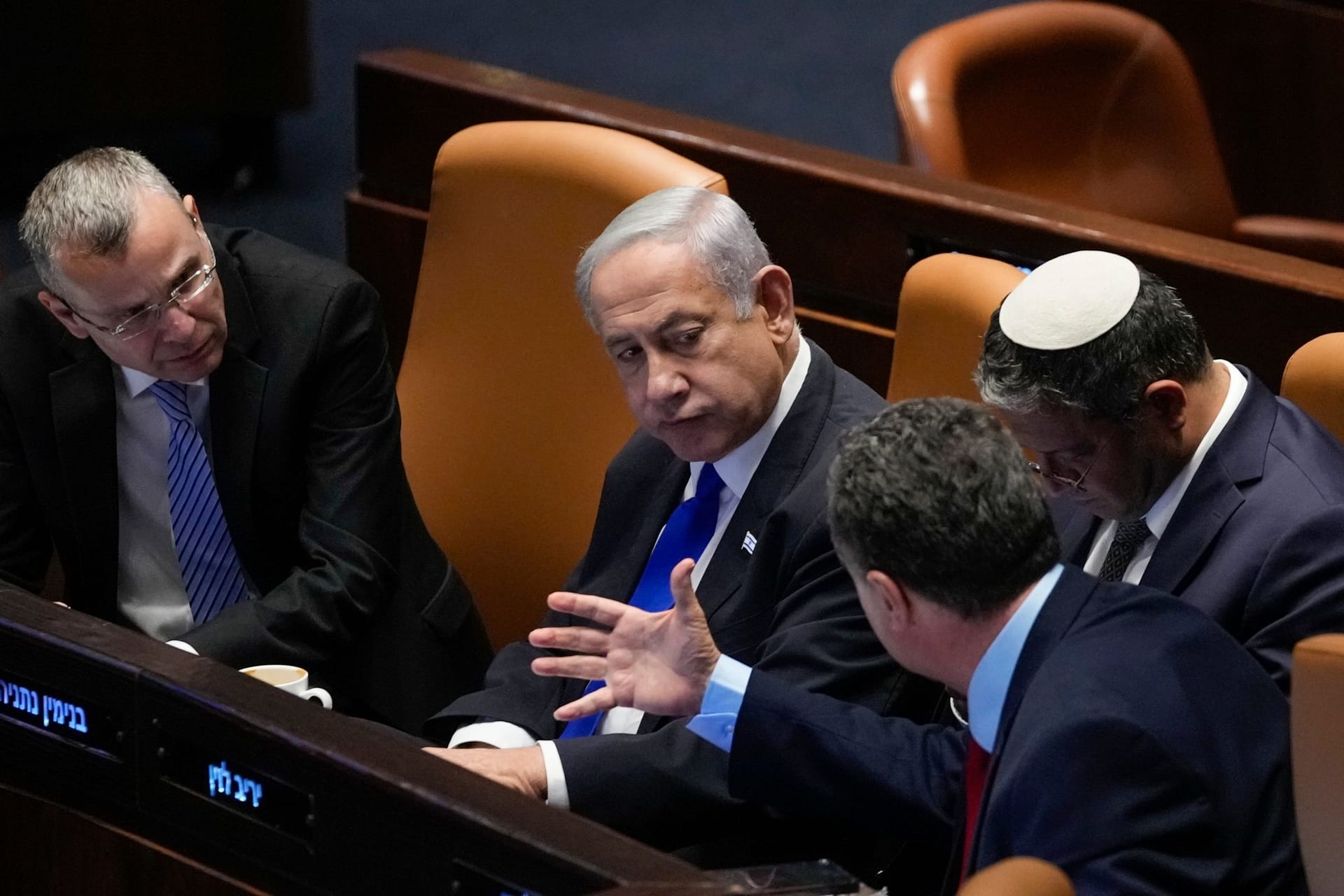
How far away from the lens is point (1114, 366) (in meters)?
1.65

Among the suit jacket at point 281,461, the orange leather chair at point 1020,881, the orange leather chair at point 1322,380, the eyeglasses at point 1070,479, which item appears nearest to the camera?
the orange leather chair at point 1020,881

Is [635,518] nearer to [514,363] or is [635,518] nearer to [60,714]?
[514,363]

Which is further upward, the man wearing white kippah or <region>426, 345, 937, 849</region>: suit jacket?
the man wearing white kippah

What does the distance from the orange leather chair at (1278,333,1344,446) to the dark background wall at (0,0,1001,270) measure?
8.64 ft

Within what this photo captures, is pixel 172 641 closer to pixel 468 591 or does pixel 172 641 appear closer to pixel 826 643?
pixel 468 591

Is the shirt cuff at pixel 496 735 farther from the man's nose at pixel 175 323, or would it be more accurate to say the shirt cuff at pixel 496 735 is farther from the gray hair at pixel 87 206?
the gray hair at pixel 87 206

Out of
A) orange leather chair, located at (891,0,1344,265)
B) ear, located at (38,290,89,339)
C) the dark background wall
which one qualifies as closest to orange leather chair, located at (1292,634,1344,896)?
ear, located at (38,290,89,339)

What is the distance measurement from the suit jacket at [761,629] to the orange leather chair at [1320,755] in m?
0.46

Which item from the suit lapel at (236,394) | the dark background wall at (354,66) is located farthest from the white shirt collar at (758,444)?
the dark background wall at (354,66)

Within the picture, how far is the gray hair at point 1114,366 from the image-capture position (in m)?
1.66

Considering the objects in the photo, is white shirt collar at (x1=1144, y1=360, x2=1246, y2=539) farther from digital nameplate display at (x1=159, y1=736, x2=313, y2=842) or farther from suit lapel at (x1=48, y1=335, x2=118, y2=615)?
suit lapel at (x1=48, y1=335, x2=118, y2=615)

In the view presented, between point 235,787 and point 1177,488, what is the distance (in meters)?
0.92

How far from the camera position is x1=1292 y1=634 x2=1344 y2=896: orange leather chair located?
1327 mm

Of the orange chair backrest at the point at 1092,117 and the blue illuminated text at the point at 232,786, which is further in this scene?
the orange chair backrest at the point at 1092,117
